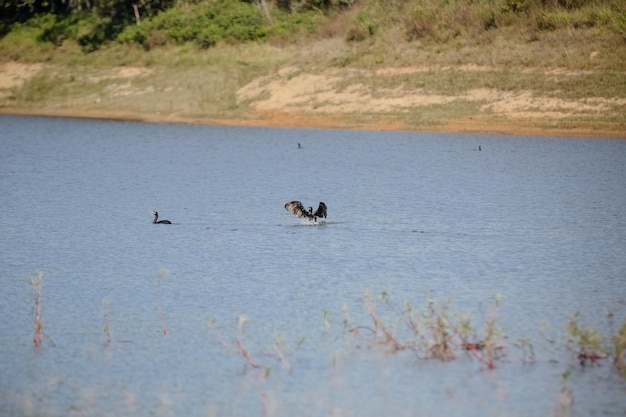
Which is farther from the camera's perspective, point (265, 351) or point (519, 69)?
point (519, 69)

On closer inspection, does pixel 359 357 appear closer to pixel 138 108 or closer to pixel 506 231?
pixel 506 231

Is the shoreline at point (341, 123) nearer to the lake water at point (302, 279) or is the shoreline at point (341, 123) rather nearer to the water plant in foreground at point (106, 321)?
the lake water at point (302, 279)

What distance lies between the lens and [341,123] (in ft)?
151

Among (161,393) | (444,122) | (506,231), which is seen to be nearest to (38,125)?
(444,122)

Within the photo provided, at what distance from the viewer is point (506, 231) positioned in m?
22.6

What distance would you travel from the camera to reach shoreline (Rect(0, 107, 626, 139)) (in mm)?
40594

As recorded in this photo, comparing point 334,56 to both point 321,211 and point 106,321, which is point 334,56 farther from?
point 106,321

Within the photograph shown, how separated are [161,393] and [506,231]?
12.2m

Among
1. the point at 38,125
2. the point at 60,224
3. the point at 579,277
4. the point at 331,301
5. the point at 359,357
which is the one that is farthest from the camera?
the point at 38,125

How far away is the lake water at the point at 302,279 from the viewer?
1191 centimetres

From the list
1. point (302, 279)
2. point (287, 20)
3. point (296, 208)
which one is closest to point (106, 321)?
point (302, 279)

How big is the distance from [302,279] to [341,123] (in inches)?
1128

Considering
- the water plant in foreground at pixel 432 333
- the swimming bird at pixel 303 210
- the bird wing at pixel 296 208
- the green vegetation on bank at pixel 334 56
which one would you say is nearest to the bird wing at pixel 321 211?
the swimming bird at pixel 303 210

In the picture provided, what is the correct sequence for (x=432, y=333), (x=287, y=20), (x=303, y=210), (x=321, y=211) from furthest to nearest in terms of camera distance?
(x=287, y=20) < (x=321, y=211) < (x=303, y=210) < (x=432, y=333)
